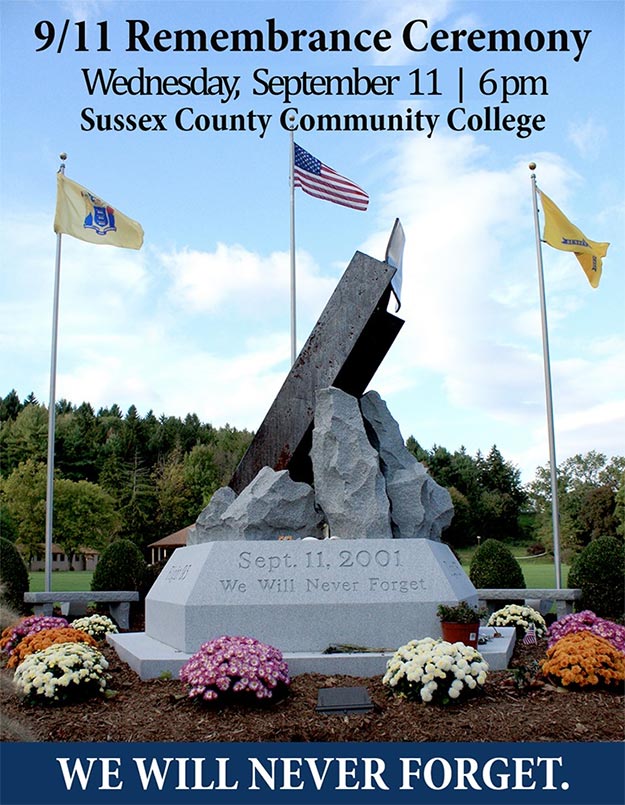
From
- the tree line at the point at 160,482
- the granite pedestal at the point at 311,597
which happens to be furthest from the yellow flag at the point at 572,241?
the tree line at the point at 160,482

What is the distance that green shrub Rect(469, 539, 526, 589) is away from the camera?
16266mm


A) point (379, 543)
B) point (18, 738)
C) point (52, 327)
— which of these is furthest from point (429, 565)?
point (52, 327)

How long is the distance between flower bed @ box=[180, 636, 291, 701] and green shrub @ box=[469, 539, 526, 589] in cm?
1008

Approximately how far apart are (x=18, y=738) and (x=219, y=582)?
9.84ft

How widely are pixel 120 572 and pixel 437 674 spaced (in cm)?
1175

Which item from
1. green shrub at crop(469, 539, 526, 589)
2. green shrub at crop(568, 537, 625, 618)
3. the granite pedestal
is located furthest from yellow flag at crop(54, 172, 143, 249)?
green shrub at crop(568, 537, 625, 618)

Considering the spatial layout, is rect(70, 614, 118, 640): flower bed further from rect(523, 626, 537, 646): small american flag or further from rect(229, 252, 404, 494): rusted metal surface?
rect(523, 626, 537, 646): small american flag

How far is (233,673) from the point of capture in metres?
6.58

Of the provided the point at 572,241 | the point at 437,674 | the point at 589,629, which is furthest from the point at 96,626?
the point at 572,241

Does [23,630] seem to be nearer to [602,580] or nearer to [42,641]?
[42,641]

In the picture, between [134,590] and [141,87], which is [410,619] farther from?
[134,590]

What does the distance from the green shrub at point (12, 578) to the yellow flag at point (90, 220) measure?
21.8ft

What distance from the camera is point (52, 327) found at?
51.5ft

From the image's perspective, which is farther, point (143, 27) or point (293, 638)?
point (143, 27)
